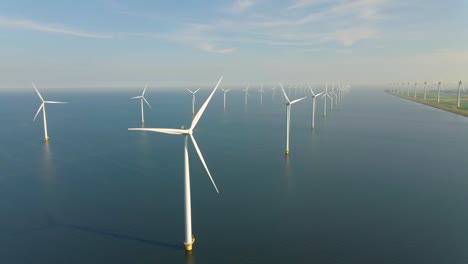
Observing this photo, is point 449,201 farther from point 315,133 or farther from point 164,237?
point 315,133

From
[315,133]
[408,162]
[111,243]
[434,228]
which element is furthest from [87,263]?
[315,133]

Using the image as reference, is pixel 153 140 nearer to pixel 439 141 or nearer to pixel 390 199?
pixel 390 199

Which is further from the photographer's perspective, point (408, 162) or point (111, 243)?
point (408, 162)

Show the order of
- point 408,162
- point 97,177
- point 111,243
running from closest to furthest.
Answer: point 111,243 < point 97,177 < point 408,162

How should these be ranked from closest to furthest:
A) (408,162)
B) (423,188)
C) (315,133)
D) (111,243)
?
(111,243)
(423,188)
(408,162)
(315,133)

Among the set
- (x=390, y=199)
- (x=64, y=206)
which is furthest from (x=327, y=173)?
(x=64, y=206)

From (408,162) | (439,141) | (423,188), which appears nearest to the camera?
(423,188)
